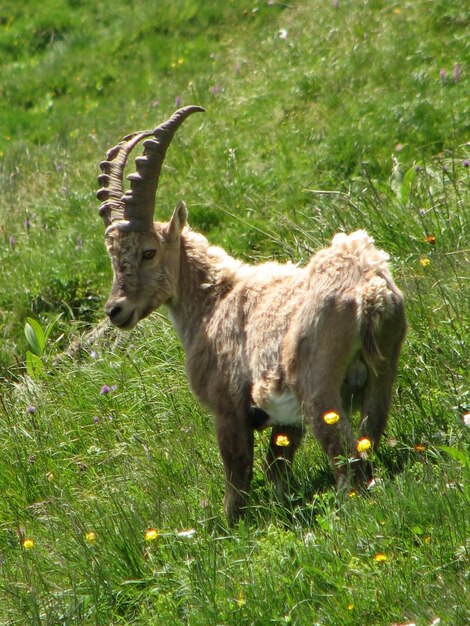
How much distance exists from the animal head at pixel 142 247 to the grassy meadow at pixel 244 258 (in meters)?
0.92

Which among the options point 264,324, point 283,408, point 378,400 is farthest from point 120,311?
point 378,400

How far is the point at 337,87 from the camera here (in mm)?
10945

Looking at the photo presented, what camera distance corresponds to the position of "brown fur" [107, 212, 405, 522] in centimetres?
493

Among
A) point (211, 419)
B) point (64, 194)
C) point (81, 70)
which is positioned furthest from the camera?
point (81, 70)

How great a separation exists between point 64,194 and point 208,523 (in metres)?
7.42

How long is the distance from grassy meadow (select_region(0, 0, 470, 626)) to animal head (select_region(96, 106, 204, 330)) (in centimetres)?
92

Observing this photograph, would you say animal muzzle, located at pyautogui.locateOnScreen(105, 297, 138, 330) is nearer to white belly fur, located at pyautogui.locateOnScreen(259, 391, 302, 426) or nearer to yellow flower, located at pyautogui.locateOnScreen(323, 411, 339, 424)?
white belly fur, located at pyautogui.locateOnScreen(259, 391, 302, 426)

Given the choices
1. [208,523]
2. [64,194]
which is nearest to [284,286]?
[208,523]

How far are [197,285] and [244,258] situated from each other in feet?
10.2

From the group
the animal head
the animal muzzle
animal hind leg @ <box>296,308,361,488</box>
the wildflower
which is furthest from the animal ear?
the wildflower

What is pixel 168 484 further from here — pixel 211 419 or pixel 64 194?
pixel 64 194

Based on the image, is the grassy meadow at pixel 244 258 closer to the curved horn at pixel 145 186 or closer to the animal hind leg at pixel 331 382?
the animal hind leg at pixel 331 382

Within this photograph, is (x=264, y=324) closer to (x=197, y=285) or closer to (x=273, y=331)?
(x=273, y=331)

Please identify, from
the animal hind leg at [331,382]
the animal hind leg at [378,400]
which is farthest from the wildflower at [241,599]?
the animal hind leg at [378,400]
